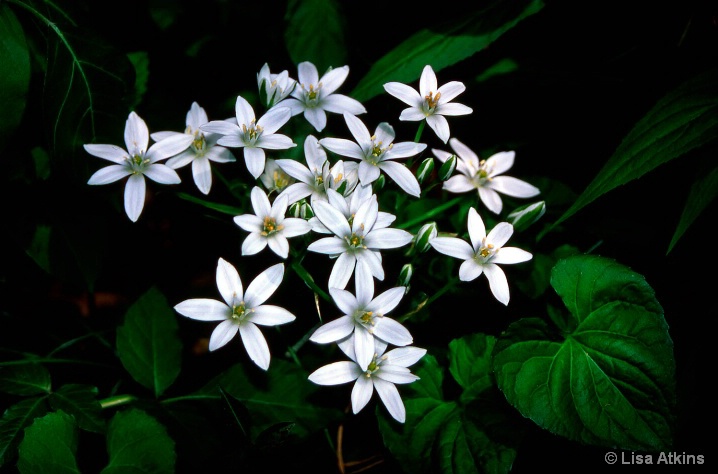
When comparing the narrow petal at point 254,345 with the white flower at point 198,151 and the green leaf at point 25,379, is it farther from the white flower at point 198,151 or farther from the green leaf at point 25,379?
the green leaf at point 25,379

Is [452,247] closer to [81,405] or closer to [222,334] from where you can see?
[222,334]

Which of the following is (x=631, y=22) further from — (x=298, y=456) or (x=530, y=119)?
(x=298, y=456)

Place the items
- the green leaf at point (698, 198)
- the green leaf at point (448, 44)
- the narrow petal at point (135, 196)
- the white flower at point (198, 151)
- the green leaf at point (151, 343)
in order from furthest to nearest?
the green leaf at point (448, 44) → the green leaf at point (151, 343) → the white flower at point (198, 151) → the narrow petal at point (135, 196) → the green leaf at point (698, 198)

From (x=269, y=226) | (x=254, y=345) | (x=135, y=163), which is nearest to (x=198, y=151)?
(x=135, y=163)

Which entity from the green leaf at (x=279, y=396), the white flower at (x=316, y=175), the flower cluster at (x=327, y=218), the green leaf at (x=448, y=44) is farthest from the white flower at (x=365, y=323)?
the green leaf at (x=448, y=44)

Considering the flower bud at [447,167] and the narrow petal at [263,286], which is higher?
the flower bud at [447,167]

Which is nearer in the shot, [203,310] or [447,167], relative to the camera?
[203,310]

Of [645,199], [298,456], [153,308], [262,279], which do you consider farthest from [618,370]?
[153,308]

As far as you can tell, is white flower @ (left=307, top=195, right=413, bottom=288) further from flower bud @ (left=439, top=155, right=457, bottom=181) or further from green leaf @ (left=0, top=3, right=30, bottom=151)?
green leaf @ (left=0, top=3, right=30, bottom=151)
